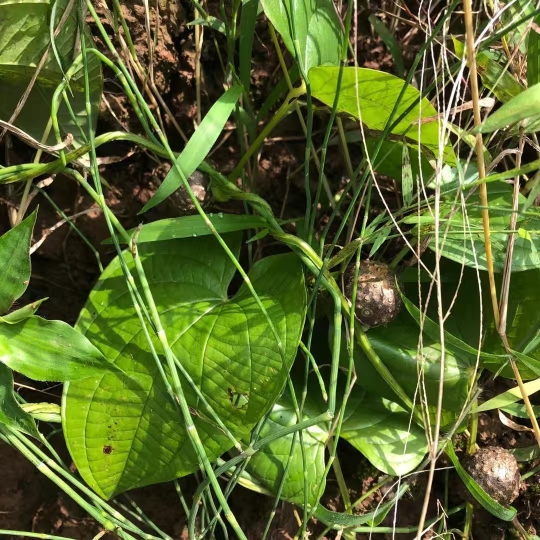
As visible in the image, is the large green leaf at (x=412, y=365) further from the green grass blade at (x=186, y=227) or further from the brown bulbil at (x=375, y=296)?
the green grass blade at (x=186, y=227)

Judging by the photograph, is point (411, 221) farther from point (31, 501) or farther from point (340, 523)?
point (31, 501)

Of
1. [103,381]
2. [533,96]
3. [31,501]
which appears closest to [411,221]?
[533,96]

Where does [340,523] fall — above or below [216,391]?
below

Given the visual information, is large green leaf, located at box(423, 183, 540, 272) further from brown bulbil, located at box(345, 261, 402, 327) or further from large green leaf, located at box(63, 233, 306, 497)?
large green leaf, located at box(63, 233, 306, 497)

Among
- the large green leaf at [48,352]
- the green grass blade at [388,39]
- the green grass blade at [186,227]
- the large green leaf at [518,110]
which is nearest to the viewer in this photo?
the large green leaf at [518,110]

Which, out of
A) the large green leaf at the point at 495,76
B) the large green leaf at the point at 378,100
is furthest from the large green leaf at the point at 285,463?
the large green leaf at the point at 495,76

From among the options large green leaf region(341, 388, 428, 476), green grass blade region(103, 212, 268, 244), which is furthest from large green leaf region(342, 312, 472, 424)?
green grass blade region(103, 212, 268, 244)

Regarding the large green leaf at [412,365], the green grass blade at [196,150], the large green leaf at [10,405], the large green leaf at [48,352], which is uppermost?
the green grass blade at [196,150]
